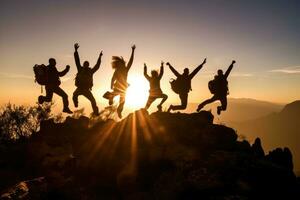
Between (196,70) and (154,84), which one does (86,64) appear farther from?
(196,70)

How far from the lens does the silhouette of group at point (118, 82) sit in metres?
17.3

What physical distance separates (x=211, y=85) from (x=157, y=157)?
239 inches

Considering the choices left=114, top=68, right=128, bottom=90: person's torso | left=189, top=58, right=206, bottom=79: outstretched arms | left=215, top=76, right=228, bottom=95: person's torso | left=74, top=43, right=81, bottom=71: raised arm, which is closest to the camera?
left=74, top=43, right=81, bottom=71: raised arm

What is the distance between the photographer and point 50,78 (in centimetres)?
1734

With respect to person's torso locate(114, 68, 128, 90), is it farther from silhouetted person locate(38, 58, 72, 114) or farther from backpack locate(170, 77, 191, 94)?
backpack locate(170, 77, 191, 94)

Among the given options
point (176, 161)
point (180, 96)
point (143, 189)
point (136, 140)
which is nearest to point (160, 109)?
point (180, 96)

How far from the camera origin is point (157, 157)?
16688mm

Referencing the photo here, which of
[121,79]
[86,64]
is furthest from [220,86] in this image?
[86,64]

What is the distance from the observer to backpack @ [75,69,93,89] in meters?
17.3

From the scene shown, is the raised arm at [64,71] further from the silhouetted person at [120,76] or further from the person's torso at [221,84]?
the person's torso at [221,84]

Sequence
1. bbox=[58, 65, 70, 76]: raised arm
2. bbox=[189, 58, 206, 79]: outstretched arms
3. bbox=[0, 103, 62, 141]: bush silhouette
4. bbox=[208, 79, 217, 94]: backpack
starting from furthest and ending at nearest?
bbox=[0, 103, 62, 141]: bush silhouette, bbox=[208, 79, 217, 94]: backpack, bbox=[189, 58, 206, 79]: outstretched arms, bbox=[58, 65, 70, 76]: raised arm

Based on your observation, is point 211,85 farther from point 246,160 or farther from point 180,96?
point 246,160

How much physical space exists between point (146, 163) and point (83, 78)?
5.66 meters

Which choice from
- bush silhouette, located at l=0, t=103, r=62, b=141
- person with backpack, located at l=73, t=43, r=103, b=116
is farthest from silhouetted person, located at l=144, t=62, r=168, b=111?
bush silhouette, located at l=0, t=103, r=62, b=141
